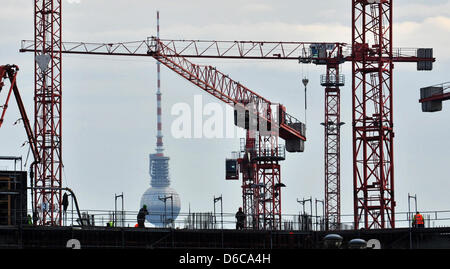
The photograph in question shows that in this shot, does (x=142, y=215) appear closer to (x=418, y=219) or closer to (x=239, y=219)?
(x=239, y=219)

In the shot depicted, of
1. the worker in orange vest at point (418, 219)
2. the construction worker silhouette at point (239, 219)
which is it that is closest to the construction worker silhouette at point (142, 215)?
the construction worker silhouette at point (239, 219)

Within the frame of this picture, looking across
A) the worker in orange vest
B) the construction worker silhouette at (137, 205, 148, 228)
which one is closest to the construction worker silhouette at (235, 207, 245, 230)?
the construction worker silhouette at (137, 205, 148, 228)

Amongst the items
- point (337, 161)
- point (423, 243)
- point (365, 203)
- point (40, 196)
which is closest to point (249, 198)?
point (337, 161)

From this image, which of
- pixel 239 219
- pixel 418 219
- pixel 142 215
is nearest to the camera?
pixel 142 215

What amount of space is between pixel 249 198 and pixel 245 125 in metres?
22.2

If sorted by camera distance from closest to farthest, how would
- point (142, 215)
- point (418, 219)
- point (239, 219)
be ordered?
point (142, 215)
point (418, 219)
point (239, 219)

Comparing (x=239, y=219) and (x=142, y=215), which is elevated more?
(x=142, y=215)

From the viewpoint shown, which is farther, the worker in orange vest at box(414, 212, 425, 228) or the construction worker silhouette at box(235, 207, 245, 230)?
the construction worker silhouette at box(235, 207, 245, 230)

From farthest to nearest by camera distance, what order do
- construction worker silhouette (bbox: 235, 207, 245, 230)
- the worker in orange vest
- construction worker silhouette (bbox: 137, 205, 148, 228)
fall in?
construction worker silhouette (bbox: 235, 207, 245, 230), the worker in orange vest, construction worker silhouette (bbox: 137, 205, 148, 228)

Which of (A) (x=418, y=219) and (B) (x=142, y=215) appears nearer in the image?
(B) (x=142, y=215)

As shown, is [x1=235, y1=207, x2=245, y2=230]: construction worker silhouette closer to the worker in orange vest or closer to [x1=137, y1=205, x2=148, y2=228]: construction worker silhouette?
[x1=137, y1=205, x2=148, y2=228]: construction worker silhouette

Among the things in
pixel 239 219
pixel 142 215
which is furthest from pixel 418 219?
pixel 142 215
